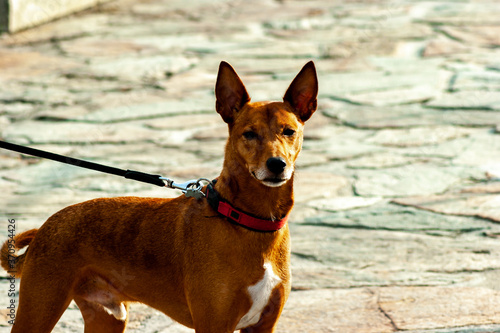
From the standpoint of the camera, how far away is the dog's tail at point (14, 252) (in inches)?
127

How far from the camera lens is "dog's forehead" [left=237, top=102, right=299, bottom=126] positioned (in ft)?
10.1

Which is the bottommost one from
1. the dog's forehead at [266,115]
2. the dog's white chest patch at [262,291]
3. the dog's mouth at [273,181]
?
the dog's white chest patch at [262,291]

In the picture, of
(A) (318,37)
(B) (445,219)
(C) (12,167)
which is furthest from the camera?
(A) (318,37)

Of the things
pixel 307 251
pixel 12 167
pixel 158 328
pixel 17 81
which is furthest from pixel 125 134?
pixel 158 328

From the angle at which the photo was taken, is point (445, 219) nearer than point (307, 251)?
No

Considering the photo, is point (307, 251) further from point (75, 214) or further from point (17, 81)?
point (17, 81)

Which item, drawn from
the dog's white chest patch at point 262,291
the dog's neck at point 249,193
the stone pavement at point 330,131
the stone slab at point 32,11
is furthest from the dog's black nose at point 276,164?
the stone slab at point 32,11

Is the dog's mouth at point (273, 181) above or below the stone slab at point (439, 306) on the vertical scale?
above

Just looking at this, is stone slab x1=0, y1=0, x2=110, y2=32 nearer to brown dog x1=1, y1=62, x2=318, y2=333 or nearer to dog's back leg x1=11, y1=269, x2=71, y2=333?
brown dog x1=1, y1=62, x2=318, y2=333

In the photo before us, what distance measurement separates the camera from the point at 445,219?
537 cm

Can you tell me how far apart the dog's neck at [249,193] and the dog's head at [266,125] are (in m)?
0.05

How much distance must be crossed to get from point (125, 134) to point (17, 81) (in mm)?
2348

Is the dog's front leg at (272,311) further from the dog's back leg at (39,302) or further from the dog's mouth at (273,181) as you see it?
the dog's back leg at (39,302)

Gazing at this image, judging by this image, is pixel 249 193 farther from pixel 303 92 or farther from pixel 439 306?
pixel 439 306
